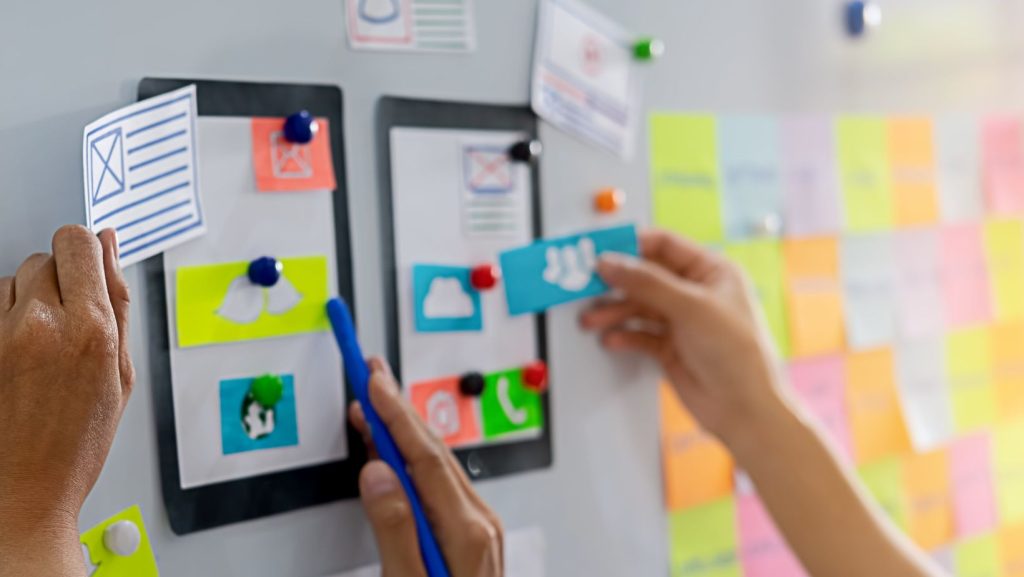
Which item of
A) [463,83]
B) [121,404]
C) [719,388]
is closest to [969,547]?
[719,388]

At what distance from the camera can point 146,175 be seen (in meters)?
0.50

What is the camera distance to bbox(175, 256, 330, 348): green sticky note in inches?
20.5

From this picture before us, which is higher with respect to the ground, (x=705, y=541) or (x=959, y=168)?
(x=959, y=168)

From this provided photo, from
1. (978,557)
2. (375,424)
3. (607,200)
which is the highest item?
(607,200)

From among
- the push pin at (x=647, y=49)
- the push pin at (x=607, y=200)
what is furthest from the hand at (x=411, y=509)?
the push pin at (x=647, y=49)

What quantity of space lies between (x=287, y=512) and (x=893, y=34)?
2.35 feet

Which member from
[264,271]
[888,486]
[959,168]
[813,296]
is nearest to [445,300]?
[264,271]

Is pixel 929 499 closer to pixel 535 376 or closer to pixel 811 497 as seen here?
pixel 811 497

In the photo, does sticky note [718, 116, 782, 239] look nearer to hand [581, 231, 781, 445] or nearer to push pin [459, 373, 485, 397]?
hand [581, 231, 781, 445]

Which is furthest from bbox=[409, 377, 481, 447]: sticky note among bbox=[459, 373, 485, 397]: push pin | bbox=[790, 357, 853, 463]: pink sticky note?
bbox=[790, 357, 853, 463]: pink sticky note

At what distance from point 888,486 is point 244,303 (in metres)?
0.64

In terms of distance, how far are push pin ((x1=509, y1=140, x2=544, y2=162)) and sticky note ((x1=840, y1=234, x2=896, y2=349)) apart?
1.18 feet

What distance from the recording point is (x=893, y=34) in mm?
903

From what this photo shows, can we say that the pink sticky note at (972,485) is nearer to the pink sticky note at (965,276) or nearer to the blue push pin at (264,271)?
the pink sticky note at (965,276)
